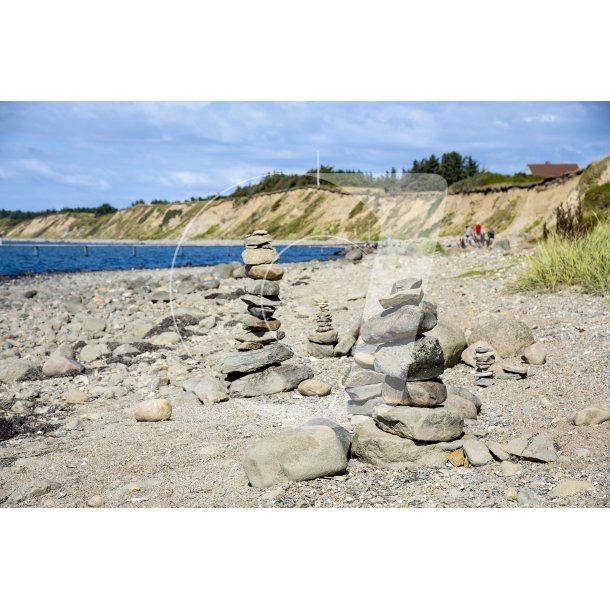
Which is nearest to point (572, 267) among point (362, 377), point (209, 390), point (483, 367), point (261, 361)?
point (483, 367)

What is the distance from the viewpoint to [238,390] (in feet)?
23.9

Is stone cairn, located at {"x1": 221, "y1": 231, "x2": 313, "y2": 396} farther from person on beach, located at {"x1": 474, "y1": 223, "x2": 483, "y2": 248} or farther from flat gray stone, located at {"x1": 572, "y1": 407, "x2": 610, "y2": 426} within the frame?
person on beach, located at {"x1": 474, "y1": 223, "x2": 483, "y2": 248}

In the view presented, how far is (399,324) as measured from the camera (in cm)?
517

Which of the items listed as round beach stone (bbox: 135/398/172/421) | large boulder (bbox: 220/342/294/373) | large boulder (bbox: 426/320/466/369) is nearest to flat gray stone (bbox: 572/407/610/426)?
large boulder (bbox: 426/320/466/369)

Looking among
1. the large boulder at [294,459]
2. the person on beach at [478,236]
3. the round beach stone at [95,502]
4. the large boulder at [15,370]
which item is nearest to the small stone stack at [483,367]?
the large boulder at [294,459]

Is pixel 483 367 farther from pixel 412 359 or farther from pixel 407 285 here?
pixel 407 285

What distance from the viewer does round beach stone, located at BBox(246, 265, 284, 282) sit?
6562 millimetres

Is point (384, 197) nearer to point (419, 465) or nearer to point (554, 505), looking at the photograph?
point (419, 465)

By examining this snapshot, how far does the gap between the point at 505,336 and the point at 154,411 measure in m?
4.72

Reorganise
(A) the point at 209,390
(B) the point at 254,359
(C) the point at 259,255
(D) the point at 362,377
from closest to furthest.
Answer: (D) the point at 362,377
(C) the point at 259,255
(B) the point at 254,359
(A) the point at 209,390

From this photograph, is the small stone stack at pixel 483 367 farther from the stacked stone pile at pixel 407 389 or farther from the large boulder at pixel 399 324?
the large boulder at pixel 399 324

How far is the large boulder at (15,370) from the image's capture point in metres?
8.77

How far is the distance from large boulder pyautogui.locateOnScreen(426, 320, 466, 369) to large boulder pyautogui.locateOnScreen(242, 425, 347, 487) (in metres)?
3.25

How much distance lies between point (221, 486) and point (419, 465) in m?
1.68
